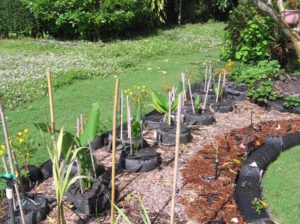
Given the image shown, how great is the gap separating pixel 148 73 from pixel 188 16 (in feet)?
33.0

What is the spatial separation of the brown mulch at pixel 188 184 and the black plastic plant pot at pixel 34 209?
0.24ft

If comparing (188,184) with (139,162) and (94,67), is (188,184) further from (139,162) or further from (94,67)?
(94,67)

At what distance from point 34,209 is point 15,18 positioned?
1111 centimetres

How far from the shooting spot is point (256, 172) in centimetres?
373

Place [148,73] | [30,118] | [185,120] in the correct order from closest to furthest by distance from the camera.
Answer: [185,120]
[30,118]
[148,73]

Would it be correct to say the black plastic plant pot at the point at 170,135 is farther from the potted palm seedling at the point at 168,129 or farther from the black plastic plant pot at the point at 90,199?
the black plastic plant pot at the point at 90,199

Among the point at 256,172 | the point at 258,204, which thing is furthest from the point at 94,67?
the point at 258,204

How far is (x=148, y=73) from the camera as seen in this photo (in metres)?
8.38

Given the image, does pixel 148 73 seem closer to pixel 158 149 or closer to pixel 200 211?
pixel 158 149

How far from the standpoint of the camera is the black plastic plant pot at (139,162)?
3824 mm

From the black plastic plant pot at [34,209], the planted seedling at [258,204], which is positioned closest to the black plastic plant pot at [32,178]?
the black plastic plant pot at [34,209]

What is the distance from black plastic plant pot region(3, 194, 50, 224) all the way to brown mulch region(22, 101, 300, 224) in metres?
0.07

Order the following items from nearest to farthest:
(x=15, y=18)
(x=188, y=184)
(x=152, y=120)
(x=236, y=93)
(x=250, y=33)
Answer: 1. (x=188, y=184)
2. (x=152, y=120)
3. (x=236, y=93)
4. (x=250, y=33)
5. (x=15, y=18)

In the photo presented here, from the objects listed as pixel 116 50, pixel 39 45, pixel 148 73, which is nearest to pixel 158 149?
pixel 148 73
